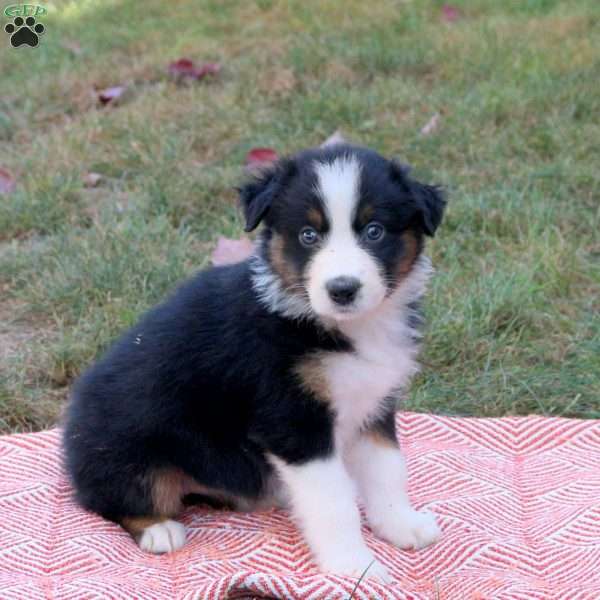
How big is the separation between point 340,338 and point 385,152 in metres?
3.87

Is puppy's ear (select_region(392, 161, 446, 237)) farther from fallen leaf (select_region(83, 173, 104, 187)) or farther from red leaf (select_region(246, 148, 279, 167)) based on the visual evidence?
fallen leaf (select_region(83, 173, 104, 187))

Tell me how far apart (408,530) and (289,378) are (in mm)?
729

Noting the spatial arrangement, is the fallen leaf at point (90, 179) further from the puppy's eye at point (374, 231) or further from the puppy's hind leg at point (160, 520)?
the puppy's eye at point (374, 231)

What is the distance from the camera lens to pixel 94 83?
8562mm

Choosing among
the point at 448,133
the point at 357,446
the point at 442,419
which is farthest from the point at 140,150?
the point at 357,446

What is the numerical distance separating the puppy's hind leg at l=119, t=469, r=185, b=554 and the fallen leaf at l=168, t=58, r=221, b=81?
215 inches

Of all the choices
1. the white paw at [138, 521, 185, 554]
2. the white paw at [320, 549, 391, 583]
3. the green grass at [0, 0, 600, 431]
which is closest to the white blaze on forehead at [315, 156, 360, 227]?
the white paw at [320, 549, 391, 583]

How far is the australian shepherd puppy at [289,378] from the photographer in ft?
10.8

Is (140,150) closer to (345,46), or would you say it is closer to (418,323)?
(345,46)

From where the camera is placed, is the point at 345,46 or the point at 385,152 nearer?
the point at 385,152

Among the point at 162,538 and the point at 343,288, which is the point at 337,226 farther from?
the point at 162,538

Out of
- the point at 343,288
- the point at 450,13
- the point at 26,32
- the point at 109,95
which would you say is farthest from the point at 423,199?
the point at 450,13

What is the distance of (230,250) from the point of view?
575cm

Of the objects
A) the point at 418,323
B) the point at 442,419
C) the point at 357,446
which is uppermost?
the point at 418,323
